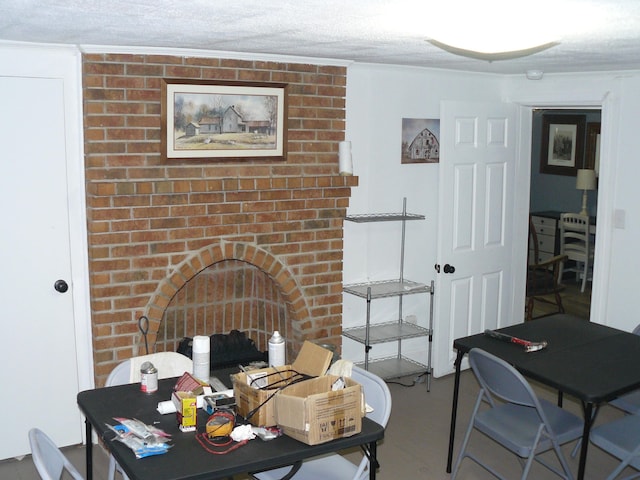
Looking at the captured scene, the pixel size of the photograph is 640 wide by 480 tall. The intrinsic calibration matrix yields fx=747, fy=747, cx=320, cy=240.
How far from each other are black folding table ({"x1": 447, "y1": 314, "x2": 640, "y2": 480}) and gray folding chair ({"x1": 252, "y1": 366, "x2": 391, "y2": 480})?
2.47ft

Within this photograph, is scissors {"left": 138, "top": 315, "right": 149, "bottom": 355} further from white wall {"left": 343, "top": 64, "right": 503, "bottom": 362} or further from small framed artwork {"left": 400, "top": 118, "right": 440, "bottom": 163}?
small framed artwork {"left": 400, "top": 118, "right": 440, "bottom": 163}

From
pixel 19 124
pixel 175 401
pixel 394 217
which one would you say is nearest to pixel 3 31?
pixel 19 124

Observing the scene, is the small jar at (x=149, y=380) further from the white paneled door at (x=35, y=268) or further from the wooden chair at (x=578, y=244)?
the wooden chair at (x=578, y=244)

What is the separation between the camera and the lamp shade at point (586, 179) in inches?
333

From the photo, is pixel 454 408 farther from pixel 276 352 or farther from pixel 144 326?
pixel 144 326

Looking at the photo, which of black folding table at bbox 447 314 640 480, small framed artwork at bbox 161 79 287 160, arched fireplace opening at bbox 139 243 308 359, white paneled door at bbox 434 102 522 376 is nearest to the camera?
black folding table at bbox 447 314 640 480

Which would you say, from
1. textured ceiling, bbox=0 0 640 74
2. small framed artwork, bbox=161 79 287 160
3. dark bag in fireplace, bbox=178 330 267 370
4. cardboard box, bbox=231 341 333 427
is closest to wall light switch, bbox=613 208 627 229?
textured ceiling, bbox=0 0 640 74

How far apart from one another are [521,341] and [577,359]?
0.31 meters

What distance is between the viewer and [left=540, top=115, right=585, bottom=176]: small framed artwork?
357 inches

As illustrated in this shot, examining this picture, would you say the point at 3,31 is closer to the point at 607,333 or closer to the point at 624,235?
the point at 607,333

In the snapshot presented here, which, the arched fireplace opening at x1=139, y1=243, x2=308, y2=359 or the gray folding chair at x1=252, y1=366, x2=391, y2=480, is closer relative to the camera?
the gray folding chair at x1=252, y1=366, x2=391, y2=480

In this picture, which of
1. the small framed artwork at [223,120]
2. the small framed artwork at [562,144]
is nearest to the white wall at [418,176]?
the small framed artwork at [223,120]

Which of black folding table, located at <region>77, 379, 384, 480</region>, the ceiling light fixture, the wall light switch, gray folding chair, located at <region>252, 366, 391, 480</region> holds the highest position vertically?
the ceiling light fixture

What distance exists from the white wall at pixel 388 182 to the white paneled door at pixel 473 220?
16 centimetres
